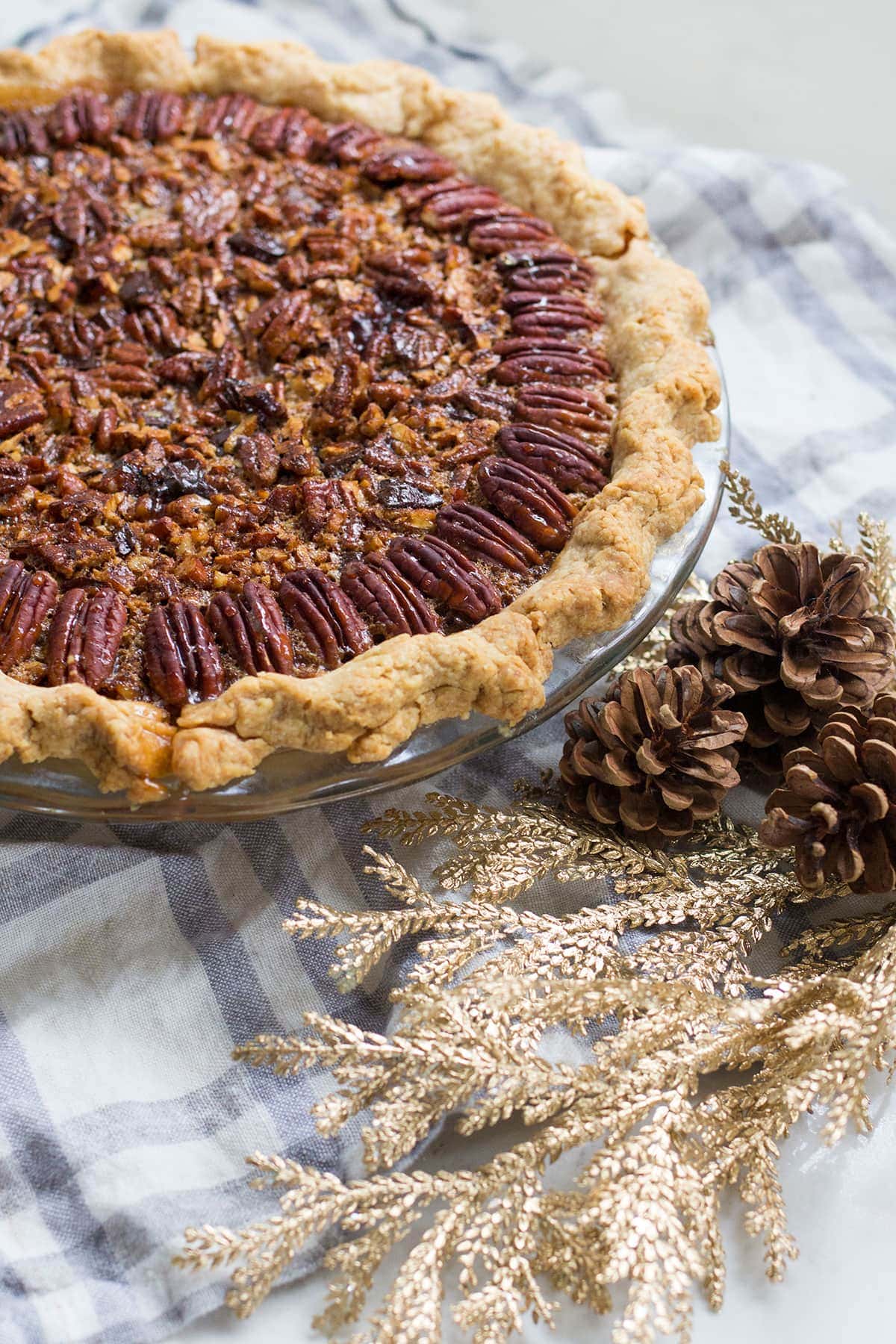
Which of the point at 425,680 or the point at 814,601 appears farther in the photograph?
the point at 814,601

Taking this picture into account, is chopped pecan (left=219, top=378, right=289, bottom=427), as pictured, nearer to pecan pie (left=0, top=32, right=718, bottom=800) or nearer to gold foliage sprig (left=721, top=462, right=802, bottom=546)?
pecan pie (left=0, top=32, right=718, bottom=800)

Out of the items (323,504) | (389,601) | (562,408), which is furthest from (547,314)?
(389,601)

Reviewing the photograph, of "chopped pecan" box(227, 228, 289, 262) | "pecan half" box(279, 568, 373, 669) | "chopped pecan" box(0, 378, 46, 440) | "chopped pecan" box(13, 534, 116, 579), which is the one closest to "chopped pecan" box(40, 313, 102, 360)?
"chopped pecan" box(0, 378, 46, 440)

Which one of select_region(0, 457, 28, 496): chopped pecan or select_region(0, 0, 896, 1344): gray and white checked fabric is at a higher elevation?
select_region(0, 457, 28, 496): chopped pecan

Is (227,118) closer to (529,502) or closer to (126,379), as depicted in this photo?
(126,379)

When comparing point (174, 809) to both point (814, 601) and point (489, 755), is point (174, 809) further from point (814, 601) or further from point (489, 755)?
point (814, 601)

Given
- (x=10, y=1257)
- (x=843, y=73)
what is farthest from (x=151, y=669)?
(x=843, y=73)
